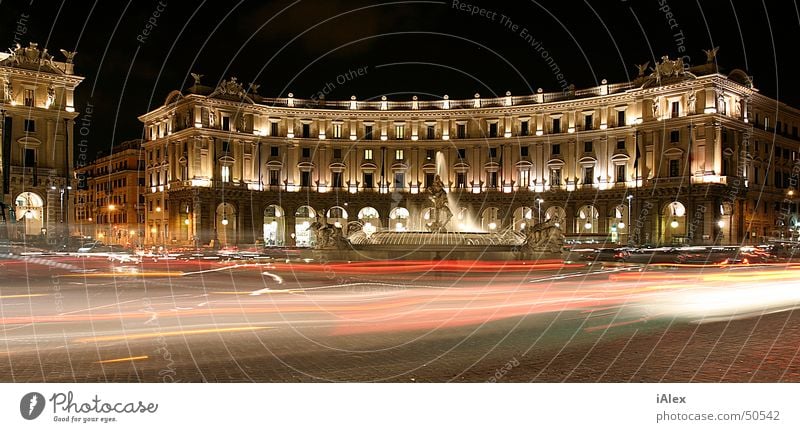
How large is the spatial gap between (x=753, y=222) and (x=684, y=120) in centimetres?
1515

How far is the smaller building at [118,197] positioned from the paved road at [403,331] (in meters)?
81.6

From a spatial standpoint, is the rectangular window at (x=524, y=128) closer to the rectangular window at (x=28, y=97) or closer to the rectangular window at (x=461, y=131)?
the rectangular window at (x=461, y=131)

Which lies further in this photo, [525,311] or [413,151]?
[413,151]

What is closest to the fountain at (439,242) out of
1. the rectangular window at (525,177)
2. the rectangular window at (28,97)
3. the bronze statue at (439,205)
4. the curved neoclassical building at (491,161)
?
the bronze statue at (439,205)

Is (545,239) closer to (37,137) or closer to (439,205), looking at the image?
(439,205)

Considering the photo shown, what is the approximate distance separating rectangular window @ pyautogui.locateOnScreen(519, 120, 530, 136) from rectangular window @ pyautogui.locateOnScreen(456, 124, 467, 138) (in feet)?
22.3

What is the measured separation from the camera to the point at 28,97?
6025 cm

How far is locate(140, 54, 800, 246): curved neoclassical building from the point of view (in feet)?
238

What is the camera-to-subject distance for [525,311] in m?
16.7

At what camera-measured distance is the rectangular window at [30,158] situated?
197 feet

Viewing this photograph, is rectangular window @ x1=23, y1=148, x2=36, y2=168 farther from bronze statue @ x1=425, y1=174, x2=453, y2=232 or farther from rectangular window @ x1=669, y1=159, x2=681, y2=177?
rectangular window @ x1=669, y1=159, x2=681, y2=177

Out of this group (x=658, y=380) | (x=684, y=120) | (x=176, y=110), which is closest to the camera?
(x=658, y=380)

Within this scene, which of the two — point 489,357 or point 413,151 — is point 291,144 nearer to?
point 413,151

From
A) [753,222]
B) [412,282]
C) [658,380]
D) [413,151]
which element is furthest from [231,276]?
[753,222]
